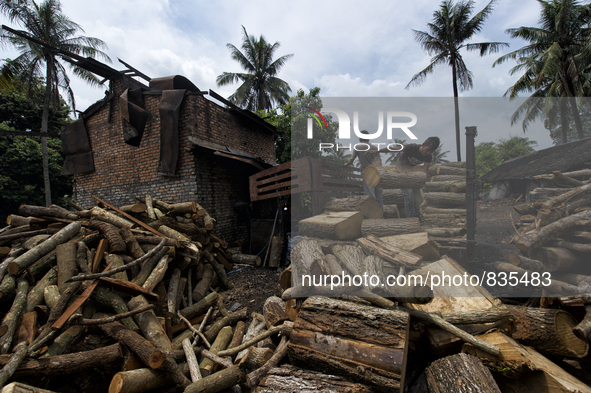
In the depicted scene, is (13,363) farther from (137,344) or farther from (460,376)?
(460,376)

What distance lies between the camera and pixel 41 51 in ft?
43.6

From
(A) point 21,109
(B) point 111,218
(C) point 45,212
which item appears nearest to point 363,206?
(B) point 111,218

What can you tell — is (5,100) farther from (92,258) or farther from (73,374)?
(73,374)

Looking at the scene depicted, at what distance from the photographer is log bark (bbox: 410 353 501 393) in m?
1.73

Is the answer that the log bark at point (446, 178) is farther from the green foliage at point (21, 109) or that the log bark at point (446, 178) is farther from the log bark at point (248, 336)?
the green foliage at point (21, 109)

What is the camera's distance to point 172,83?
Answer: 7637 mm

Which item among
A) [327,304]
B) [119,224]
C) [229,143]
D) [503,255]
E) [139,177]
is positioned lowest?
[327,304]

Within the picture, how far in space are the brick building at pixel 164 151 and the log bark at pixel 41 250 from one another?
10.2 ft

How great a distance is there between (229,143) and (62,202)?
14.9m

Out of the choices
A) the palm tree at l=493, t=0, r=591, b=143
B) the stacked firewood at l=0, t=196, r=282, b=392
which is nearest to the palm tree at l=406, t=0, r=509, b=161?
the palm tree at l=493, t=0, r=591, b=143

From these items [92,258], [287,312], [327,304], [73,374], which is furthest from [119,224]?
[327,304]

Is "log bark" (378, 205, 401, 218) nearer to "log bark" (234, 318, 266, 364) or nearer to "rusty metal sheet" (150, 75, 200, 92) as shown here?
"log bark" (234, 318, 266, 364)

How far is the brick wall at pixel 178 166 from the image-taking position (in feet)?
23.5

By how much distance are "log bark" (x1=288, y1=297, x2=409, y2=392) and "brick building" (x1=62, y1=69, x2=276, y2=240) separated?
5.37 metres
